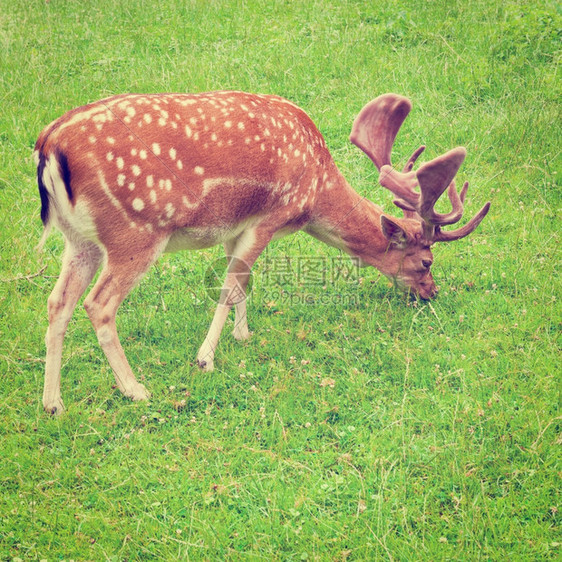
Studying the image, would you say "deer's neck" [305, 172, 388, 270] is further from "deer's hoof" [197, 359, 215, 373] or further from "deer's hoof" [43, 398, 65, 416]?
"deer's hoof" [43, 398, 65, 416]

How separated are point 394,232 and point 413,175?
0.47 m

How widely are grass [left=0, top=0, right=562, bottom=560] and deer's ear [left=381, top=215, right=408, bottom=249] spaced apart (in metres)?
0.49

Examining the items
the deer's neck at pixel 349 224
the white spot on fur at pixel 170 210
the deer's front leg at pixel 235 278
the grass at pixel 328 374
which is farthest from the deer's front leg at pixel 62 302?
the deer's neck at pixel 349 224

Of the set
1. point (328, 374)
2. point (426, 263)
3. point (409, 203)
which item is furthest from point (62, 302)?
point (426, 263)

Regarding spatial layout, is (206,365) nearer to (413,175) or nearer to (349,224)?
(349,224)

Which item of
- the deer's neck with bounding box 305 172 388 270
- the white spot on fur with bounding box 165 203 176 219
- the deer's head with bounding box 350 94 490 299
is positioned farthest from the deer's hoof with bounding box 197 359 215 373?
the deer's head with bounding box 350 94 490 299

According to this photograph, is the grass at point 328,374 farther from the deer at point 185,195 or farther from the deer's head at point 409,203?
the deer at point 185,195

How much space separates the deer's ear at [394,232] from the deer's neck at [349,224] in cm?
8

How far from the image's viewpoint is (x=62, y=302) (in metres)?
4.29

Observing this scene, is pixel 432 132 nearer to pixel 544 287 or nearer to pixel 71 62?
pixel 544 287

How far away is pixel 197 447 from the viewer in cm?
399

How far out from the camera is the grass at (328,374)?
3459 mm

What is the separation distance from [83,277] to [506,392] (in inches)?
115

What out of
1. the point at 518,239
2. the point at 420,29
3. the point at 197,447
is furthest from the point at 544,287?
the point at 420,29
